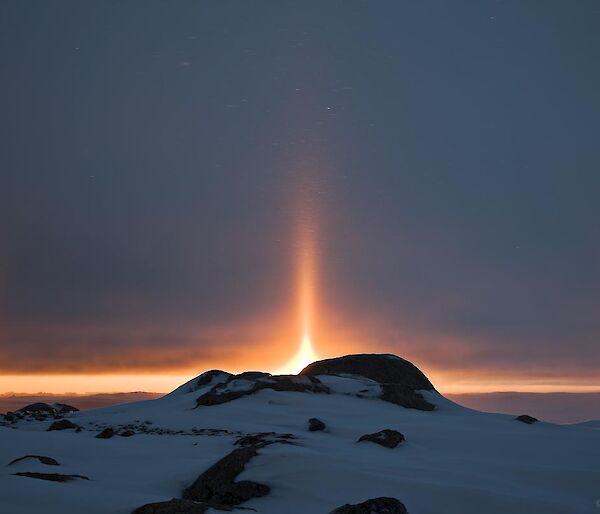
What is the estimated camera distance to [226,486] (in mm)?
11219

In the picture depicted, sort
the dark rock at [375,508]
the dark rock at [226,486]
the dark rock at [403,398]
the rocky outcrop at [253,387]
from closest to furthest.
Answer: the dark rock at [375,508]
the dark rock at [226,486]
the rocky outcrop at [253,387]
the dark rock at [403,398]

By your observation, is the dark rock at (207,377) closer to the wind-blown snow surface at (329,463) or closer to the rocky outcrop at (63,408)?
the wind-blown snow surface at (329,463)

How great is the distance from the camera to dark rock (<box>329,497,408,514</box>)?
775 cm

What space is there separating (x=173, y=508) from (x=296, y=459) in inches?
195

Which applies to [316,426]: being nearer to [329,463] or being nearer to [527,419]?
[329,463]

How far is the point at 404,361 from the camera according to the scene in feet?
123

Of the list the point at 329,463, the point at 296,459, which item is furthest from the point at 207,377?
the point at 329,463

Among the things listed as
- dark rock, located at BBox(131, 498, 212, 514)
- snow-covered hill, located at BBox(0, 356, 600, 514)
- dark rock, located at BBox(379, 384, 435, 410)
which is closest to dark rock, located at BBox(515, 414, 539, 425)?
snow-covered hill, located at BBox(0, 356, 600, 514)

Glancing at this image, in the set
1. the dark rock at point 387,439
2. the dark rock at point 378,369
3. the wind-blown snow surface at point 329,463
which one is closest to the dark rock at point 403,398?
the wind-blown snow surface at point 329,463

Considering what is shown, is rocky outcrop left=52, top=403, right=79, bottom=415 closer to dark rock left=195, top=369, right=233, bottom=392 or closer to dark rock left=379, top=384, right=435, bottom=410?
dark rock left=195, top=369, right=233, bottom=392

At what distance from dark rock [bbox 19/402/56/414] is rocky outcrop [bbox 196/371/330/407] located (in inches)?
464

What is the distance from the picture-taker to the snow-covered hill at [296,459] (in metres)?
10.3

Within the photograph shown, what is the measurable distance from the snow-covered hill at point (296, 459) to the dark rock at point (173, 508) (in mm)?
29

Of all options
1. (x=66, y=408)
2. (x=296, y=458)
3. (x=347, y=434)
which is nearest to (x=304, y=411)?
(x=347, y=434)
